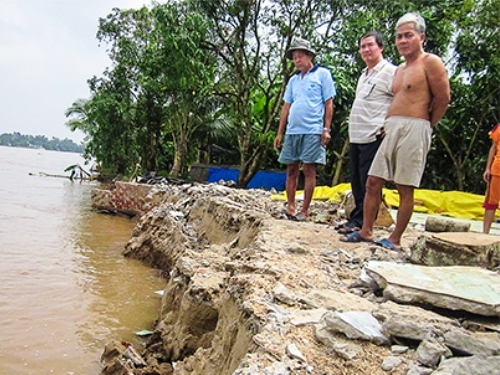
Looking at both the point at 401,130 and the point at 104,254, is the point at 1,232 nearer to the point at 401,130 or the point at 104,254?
the point at 104,254

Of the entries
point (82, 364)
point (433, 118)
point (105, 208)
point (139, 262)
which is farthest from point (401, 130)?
point (105, 208)

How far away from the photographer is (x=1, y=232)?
6320 mm

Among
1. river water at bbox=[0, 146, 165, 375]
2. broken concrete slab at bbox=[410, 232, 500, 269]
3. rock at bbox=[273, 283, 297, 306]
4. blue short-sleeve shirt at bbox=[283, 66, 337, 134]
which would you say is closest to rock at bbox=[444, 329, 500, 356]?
rock at bbox=[273, 283, 297, 306]

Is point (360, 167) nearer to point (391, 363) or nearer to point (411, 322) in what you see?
point (411, 322)

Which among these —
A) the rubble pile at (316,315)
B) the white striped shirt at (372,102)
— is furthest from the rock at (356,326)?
the white striped shirt at (372,102)

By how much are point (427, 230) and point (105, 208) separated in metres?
7.18

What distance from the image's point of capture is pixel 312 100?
3.99 meters

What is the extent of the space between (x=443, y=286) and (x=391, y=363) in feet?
2.00

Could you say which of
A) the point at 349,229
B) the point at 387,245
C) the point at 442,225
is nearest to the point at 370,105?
the point at 349,229

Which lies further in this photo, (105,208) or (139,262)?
(105,208)

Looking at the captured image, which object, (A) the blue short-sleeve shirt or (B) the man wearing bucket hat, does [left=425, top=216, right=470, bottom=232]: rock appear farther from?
(A) the blue short-sleeve shirt

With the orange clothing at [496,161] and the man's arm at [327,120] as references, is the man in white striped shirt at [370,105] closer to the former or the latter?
the man's arm at [327,120]

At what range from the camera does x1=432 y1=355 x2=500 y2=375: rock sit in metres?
1.23

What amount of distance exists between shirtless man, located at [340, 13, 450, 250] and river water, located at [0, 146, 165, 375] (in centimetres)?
224
